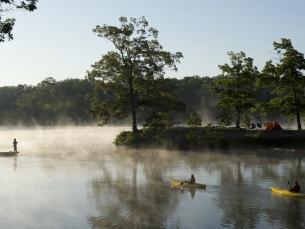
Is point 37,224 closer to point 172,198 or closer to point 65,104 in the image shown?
point 172,198

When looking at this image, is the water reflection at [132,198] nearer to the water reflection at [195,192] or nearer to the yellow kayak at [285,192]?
the water reflection at [195,192]

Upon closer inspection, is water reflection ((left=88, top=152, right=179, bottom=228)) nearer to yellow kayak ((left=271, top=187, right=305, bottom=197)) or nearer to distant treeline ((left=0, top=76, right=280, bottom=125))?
yellow kayak ((left=271, top=187, right=305, bottom=197))

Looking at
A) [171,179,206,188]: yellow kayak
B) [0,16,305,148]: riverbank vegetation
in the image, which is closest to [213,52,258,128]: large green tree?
[0,16,305,148]: riverbank vegetation

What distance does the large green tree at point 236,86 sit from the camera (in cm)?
8188

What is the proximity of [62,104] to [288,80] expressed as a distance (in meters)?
112

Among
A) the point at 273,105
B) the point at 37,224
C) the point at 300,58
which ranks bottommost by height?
the point at 37,224

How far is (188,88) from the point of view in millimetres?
190125

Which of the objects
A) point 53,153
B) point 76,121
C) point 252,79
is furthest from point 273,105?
point 76,121

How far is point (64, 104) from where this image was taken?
181 m

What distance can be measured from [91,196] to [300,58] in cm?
4860

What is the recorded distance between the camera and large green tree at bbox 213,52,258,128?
8188 centimetres

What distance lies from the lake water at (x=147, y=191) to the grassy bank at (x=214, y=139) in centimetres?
564

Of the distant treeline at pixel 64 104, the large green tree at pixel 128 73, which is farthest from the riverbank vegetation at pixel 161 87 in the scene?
the distant treeline at pixel 64 104

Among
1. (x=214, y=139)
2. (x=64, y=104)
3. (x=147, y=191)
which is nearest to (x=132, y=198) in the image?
(x=147, y=191)
